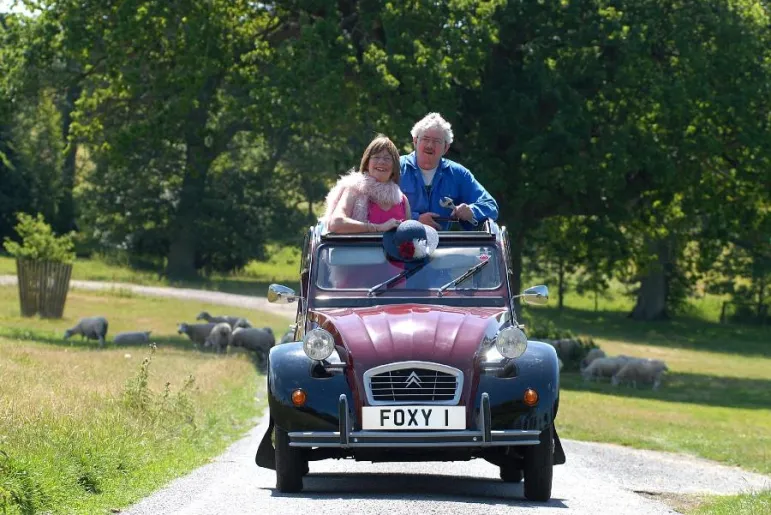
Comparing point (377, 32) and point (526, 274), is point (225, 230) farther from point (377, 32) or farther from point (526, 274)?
point (377, 32)

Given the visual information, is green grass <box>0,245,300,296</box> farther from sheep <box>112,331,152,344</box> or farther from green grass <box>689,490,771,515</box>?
green grass <box>689,490,771,515</box>

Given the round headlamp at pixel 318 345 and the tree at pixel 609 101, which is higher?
the tree at pixel 609 101

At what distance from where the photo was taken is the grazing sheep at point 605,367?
35875 millimetres

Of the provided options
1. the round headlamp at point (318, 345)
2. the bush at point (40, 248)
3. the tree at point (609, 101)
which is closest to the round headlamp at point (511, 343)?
the round headlamp at point (318, 345)

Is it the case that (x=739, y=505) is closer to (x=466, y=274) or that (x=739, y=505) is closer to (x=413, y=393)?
(x=466, y=274)

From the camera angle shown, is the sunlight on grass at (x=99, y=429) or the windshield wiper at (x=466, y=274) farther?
the windshield wiper at (x=466, y=274)

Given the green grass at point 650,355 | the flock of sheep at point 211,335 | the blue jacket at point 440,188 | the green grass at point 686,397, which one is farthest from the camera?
the flock of sheep at point 211,335

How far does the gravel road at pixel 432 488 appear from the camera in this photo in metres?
9.76

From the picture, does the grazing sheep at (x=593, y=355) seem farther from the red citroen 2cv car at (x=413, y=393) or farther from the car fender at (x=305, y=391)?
the car fender at (x=305, y=391)

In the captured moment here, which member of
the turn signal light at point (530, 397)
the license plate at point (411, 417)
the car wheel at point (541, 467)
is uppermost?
the turn signal light at point (530, 397)

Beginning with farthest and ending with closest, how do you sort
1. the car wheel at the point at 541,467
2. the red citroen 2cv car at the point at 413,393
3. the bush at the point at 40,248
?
the bush at the point at 40,248 → the car wheel at the point at 541,467 → the red citroen 2cv car at the point at 413,393

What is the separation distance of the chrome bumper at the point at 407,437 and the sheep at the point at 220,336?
2459 centimetres

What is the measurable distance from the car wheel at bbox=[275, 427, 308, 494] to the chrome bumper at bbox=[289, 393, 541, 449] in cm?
30

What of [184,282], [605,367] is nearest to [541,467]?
[605,367]
